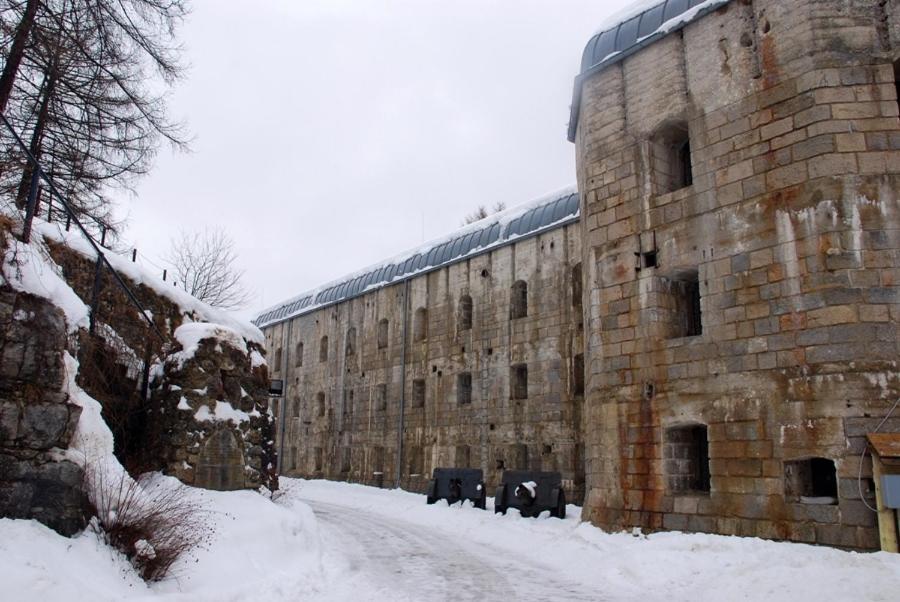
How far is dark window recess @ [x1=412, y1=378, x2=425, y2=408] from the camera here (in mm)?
25984

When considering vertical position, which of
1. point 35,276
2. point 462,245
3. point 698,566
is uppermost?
point 462,245

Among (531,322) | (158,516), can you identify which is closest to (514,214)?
(531,322)

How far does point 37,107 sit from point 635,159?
10422 millimetres

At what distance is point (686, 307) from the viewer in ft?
40.7

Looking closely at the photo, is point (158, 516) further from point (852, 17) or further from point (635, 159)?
point (852, 17)

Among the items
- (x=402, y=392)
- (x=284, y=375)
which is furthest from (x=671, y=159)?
(x=284, y=375)

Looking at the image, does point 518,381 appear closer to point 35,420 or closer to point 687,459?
point 687,459

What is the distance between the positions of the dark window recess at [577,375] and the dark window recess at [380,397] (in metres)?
9.90

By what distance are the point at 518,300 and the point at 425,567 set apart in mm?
12669

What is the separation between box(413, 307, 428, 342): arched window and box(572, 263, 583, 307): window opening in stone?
747 cm

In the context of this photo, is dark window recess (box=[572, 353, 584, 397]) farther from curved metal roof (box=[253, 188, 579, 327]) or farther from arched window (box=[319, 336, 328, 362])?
→ arched window (box=[319, 336, 328, 362])

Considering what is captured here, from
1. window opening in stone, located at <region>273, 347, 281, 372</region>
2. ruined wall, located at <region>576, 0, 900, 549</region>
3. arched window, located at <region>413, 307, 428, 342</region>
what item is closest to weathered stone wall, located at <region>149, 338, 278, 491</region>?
ruined wall, located at <region>576, 0, 900, 549</region>

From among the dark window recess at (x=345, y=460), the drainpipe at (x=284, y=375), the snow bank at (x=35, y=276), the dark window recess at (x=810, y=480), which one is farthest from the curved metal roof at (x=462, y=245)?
the snow bank at (x=35, y=276)

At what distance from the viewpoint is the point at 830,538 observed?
30.5 ft
